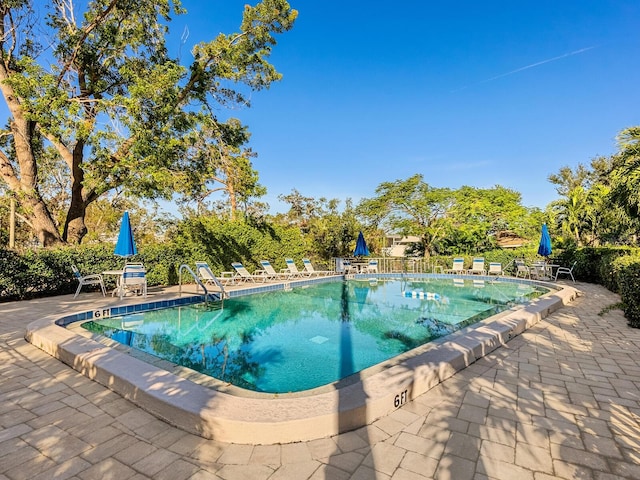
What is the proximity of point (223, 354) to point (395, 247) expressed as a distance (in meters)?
40.8

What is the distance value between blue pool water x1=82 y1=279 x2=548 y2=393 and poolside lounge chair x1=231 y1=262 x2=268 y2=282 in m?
2.16

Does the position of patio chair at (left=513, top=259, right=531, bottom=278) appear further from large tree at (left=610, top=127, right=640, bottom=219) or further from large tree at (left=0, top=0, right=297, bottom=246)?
large tree at (left=0, top=0, right=297, bottom=246)

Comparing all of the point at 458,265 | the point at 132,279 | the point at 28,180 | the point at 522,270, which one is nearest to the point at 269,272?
the point at 132,279

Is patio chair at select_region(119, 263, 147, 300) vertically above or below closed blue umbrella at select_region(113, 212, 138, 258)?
below

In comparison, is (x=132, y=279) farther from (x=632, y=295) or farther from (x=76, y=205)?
(x=632, y=295)

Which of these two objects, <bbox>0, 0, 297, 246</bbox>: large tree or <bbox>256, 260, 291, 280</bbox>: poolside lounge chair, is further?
<bbox>256, 260, 291, 280</bbox>: poolside lounge chair

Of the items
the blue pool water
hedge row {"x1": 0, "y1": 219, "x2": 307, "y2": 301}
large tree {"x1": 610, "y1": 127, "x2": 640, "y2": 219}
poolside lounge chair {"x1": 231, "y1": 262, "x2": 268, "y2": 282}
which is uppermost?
large tree {"x1": 610, "y1": 127, "x2": 640, "y2": 219}

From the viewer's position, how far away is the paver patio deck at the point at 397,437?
6.86ft

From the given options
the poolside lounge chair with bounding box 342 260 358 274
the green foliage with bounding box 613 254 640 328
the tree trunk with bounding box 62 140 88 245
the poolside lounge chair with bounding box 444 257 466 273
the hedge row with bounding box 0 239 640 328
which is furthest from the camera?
the poolside lounge chair with bounding box 342 260 358 274

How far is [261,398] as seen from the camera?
295 cm

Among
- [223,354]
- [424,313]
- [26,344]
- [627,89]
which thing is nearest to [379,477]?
[223,354]

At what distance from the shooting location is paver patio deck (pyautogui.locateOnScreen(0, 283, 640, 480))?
2.09 meters

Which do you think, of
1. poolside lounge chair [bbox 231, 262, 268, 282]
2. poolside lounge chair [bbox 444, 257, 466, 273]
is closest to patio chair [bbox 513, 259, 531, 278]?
poolside lounge chair [bbox 444, 257, 466, 273]

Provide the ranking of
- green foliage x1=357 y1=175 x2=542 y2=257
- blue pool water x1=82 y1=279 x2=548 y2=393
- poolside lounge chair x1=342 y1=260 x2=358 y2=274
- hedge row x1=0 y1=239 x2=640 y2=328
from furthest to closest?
green foliage x1=357 y1=175 x2=542 y2=257
poolside lounge chair x1=342 y1=260 x2=358 y2=274
hedge row x1=0 y1=239 x2=640 y2=328
blue pool water x1=82 y1=279 x2=548 y2=393
